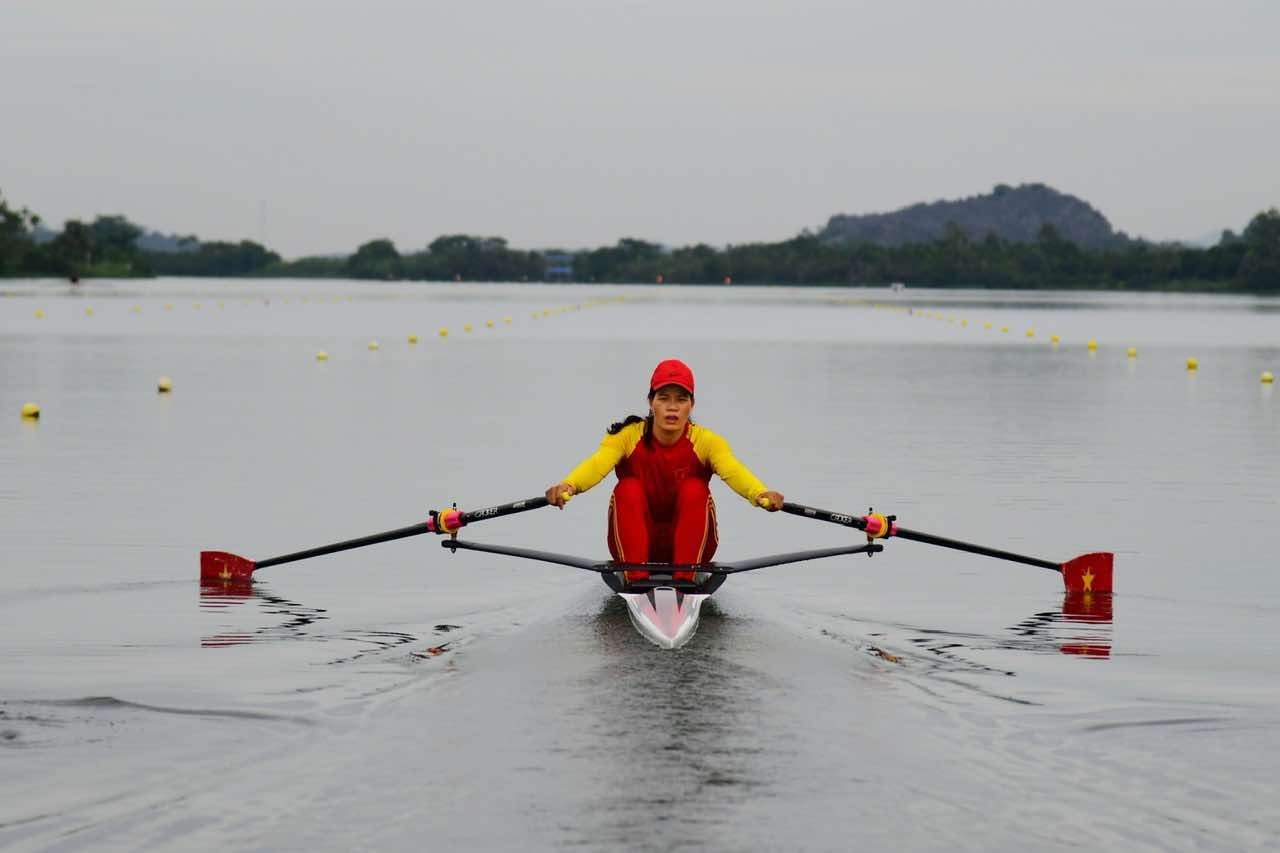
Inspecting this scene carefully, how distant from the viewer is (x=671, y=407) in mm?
14031

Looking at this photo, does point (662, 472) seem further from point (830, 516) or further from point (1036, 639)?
point (1036, 639)

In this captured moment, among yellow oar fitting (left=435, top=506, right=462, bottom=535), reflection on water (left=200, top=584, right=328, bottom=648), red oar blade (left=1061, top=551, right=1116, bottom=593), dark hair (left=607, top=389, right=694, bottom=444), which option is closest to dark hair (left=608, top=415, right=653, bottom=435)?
dark hair (left=607, top=389, right=694, bottom=444)

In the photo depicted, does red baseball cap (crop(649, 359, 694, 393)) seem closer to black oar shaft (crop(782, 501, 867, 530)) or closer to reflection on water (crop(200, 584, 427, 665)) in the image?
black oar shaft (crop(782, 501, 867, 530))

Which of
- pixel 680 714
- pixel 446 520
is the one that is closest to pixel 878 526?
pixel 446 520

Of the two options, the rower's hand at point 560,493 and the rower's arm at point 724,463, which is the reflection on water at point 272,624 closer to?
the rower's hand at point 560,493

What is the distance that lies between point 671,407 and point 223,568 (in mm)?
4128

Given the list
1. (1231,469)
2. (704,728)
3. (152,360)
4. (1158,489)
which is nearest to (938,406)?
(1231,469)

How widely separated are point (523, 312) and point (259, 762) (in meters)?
96.5

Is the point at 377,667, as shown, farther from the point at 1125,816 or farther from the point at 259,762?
the point at 1125,816

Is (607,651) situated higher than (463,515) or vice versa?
(463,515)

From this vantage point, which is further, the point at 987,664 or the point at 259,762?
the point at 987,664

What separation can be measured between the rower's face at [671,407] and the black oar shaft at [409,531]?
1.14 metres

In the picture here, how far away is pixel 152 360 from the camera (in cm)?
4875

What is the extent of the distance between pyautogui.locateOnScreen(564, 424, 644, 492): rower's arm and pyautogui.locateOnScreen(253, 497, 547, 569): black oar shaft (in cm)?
33
